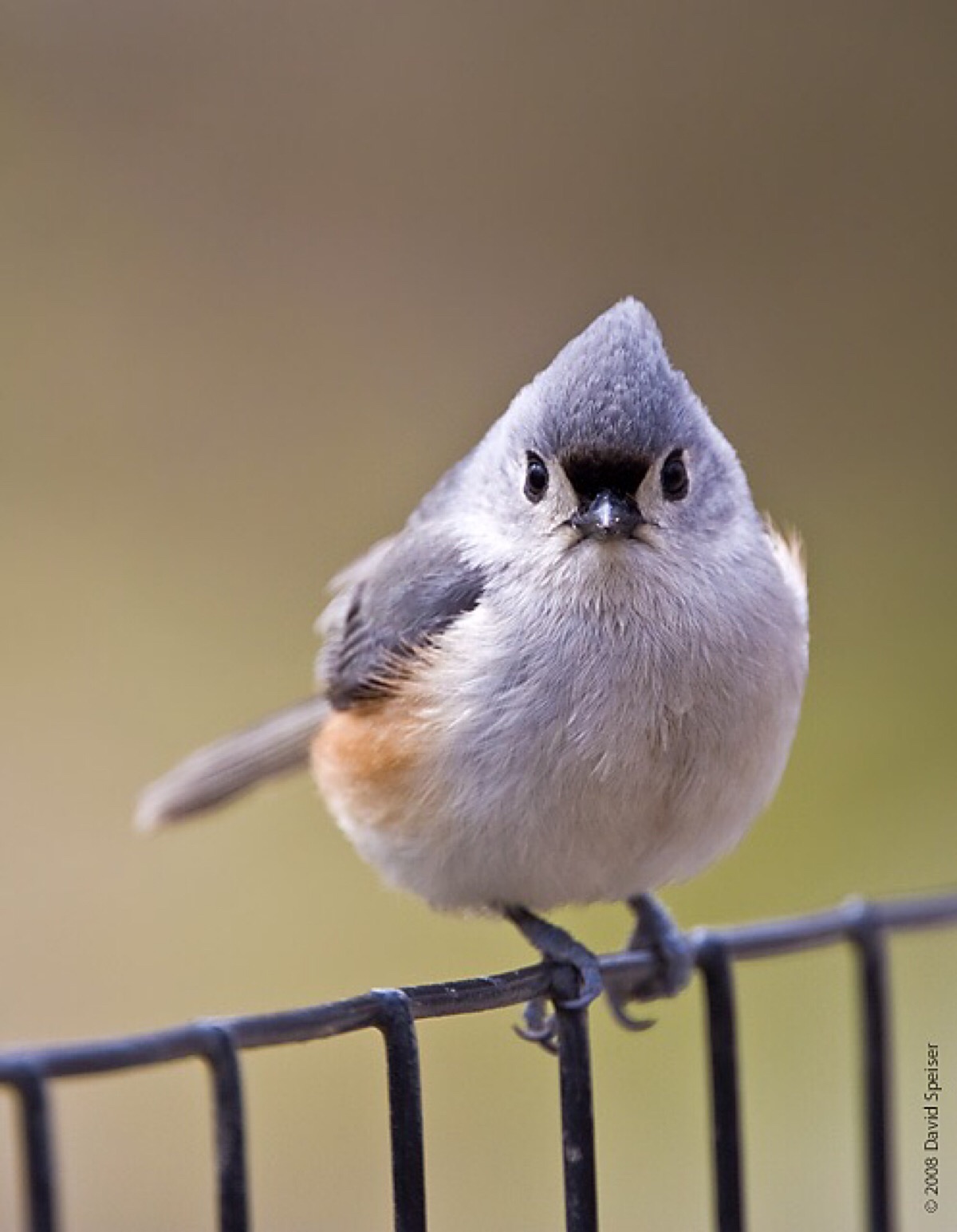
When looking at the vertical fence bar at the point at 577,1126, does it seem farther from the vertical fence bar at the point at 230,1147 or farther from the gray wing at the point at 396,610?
the gray wing at the point at 396,610

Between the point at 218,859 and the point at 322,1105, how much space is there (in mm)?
481

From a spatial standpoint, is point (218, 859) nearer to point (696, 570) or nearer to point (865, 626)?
point (865, 626)

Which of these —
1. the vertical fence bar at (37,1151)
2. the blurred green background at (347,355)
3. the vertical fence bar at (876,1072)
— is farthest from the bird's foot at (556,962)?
the blurred green background at (347,355)

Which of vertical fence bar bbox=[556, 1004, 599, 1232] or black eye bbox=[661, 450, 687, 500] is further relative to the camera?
black eye bbox=[661, 450, 687, 500]

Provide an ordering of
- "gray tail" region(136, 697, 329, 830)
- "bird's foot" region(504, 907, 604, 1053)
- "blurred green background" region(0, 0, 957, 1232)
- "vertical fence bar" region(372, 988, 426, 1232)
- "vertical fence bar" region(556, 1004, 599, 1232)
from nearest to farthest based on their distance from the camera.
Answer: "vertical fence bar" region(372, 988, 426, 1232) < "vertical fence bar" region(556, 1004, 599, 1232) < "bird's foot" region(504, 907, 604, 1053) < "gray tail" region(136, 697, 329, 830) < "blurred green background" region(0, 0, 957, 1232)

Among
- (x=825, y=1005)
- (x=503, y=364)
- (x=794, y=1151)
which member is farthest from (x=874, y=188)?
(x=794, y=1151)

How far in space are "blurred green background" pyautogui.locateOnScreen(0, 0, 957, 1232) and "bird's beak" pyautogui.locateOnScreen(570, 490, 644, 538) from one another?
92cm

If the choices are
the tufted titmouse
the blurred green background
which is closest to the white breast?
the tufted titmouse

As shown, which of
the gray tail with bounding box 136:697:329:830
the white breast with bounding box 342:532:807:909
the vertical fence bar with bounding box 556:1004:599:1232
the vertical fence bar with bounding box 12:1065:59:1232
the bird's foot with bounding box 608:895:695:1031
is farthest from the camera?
the gray tail with bounding box 136:697:329:830

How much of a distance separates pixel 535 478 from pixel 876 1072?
523 millimetres

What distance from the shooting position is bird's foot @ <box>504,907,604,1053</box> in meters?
1.26

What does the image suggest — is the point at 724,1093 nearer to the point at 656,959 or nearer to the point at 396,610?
the point at 656,959

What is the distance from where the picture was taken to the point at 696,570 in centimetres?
145

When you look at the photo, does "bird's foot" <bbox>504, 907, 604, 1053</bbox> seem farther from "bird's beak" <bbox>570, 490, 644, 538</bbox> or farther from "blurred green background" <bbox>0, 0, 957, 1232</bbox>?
"blurred green background" <bbox>0, 0, 957, 1232</bbox>
